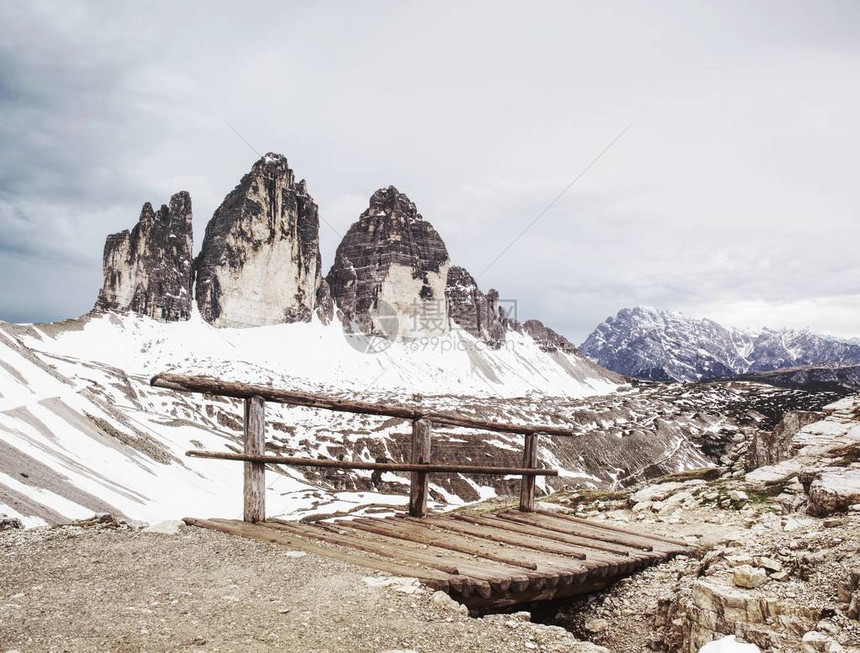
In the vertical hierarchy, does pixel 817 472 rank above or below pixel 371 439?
above

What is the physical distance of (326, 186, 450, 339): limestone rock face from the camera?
18850cm

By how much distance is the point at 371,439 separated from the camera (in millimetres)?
68250

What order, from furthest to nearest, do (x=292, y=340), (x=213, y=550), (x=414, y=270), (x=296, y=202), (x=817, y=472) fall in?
(x=414, y=270) → (x=296, y=202) → (x=292, y=340) → (x=817, y=472) → (x=213, y=550)

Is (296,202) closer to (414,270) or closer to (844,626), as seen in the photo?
(414,270)

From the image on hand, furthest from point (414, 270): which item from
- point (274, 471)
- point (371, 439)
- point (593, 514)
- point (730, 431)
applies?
point (593, 514)

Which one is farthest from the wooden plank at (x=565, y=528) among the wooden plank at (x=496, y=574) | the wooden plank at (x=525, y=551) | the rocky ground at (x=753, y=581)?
the wooden plank at (x=496, y=574)

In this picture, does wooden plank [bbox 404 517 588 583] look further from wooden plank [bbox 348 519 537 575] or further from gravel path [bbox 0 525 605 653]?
gravel path [bbox 0 525 605 653]

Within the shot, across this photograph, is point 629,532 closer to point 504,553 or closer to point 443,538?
point 504,553

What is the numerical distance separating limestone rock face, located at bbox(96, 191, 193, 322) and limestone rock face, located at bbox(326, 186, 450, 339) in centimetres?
5590

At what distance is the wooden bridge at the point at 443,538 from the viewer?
6.28m

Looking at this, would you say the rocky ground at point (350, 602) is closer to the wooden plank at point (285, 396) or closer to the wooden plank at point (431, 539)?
the wooden plank at point (431, 539)

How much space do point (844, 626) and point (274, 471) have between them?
4764cm

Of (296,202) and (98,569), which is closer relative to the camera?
(98,569)

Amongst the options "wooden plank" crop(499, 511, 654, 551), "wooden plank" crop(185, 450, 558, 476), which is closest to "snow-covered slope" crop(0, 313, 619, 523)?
"wooden plank" crop(185, 450, 558, 476)
